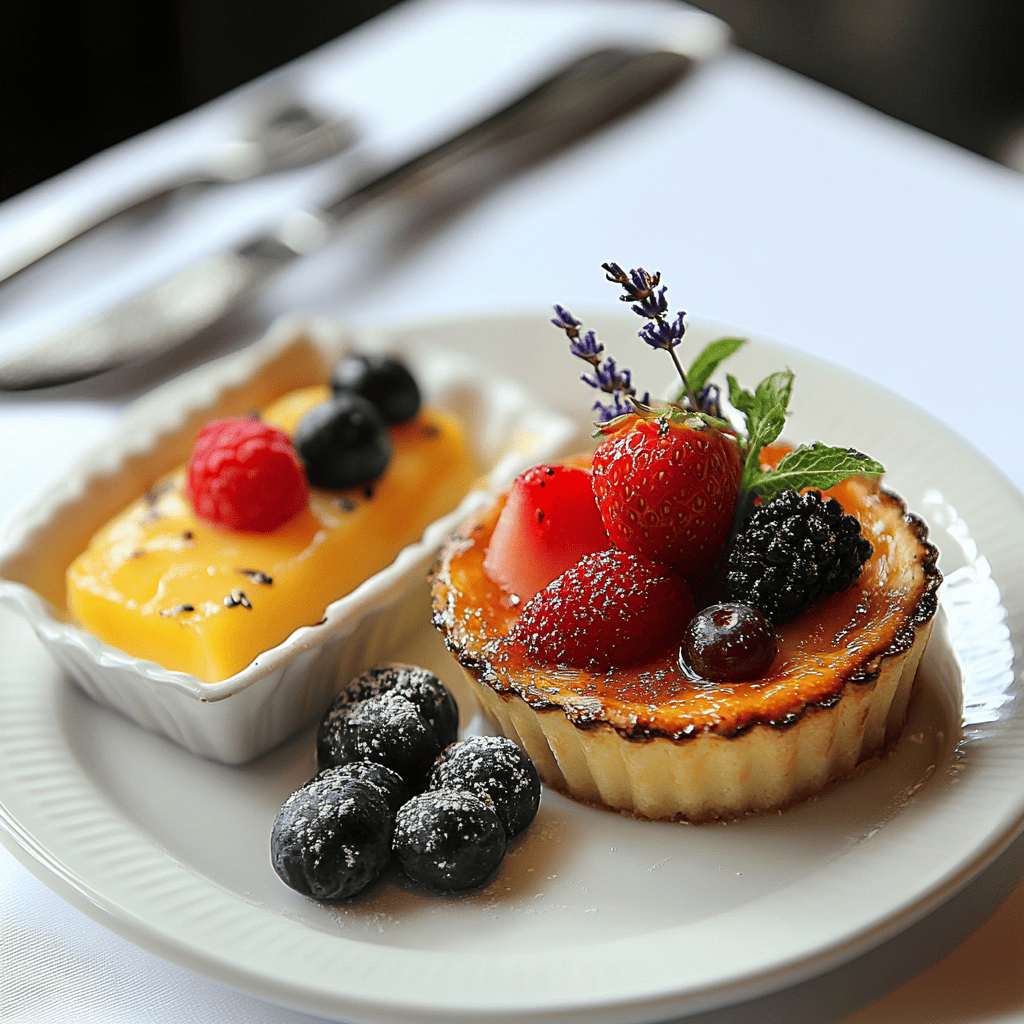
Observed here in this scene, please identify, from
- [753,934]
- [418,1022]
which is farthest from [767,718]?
[418,1022]

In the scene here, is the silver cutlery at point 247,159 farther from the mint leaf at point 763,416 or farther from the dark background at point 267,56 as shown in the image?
the dark background at point 267,56

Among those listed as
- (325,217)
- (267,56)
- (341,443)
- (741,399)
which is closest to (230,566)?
(341,443)

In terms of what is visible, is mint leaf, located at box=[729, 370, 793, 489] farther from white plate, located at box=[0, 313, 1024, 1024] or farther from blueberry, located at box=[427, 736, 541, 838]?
blueberry, located at box=[427, 736, 541, 838]

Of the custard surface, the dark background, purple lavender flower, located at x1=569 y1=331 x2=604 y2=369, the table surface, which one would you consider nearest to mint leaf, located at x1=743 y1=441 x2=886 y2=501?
the custard surface

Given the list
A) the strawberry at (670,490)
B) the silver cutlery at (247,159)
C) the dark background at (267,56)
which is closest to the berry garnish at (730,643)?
the strawberry at (670,490)

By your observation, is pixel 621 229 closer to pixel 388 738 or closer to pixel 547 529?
pixel 547 529

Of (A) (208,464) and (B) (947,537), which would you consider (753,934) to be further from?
(A) (208,464)
